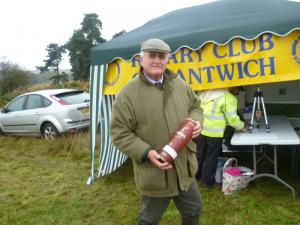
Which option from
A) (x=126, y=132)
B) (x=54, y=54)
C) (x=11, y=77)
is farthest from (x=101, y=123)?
(x=54, y=54)

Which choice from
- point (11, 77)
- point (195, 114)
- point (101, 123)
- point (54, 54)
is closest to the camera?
point (195, 114)

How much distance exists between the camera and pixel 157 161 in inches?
94.0

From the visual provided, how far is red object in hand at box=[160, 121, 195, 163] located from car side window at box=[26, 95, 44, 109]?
7.55 metres

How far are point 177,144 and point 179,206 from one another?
66 centimetres

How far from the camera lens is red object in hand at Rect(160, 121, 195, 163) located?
2387 millimetres

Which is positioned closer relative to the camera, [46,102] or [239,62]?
[239,62]

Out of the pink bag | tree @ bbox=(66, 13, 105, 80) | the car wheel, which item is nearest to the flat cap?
the pink bag

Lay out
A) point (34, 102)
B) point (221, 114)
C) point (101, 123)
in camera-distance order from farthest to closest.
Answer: point (34, 102)
point (101, 123)
point (221, 114)

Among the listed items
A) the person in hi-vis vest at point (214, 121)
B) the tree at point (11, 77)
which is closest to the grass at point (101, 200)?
the person in hi-vis vest at point (214, 121)

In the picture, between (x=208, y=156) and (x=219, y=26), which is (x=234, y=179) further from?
(x=219, y=26)

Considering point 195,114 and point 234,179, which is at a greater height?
point 195,114

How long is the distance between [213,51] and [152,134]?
2.37 metres

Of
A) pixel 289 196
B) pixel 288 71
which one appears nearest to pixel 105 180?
pixel 289 196

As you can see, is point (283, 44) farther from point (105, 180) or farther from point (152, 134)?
point (105, 180)
